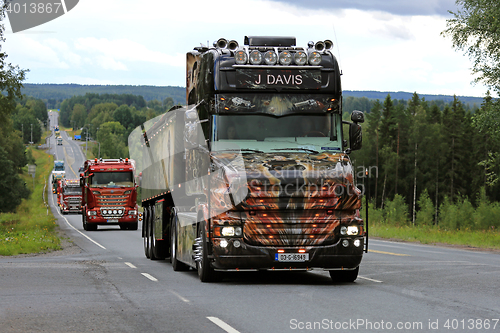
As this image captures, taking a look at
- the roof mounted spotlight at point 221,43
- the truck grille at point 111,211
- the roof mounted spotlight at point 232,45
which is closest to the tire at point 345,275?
the roof mounted spotlight at point 232,45

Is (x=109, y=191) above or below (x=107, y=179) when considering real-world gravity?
below

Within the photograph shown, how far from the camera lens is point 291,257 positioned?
39.4ft

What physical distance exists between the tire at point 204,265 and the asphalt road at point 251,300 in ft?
0.80

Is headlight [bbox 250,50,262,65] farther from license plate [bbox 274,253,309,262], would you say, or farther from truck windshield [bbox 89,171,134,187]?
truck windshield [bbox 89,171,134,187]

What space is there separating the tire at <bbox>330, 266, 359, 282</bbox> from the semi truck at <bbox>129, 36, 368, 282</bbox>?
2 centimetres

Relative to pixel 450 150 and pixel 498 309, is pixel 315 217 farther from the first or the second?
pixel 450 150

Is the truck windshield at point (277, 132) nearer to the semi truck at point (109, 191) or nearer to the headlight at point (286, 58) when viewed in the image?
the headlight at point (286, 58)

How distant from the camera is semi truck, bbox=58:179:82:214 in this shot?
211 ft

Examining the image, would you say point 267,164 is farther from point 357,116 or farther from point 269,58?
point 269,58

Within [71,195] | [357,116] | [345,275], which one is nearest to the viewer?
[357,116]

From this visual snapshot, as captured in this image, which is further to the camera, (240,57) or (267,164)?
(240,57)

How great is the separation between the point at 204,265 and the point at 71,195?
2207 inches

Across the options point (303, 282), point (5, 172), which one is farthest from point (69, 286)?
point (5, 172)

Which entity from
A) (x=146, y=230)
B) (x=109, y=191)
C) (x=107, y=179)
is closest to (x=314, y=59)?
(x=146, y=230)
